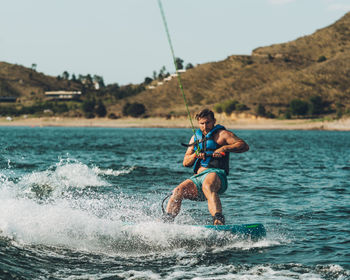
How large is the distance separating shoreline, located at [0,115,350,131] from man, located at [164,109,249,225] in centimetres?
9911

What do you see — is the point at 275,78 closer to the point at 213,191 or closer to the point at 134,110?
the point at 134,110

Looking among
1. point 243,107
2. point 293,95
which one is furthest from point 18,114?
point 293,95

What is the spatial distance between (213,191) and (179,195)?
23.8 inches

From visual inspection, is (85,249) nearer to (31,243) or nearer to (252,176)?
(31,243)

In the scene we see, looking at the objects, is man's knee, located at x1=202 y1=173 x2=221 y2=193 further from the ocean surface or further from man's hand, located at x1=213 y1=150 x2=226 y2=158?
the ocean surface


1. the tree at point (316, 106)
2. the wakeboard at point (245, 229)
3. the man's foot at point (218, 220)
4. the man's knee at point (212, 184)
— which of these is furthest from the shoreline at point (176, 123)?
the man's foot at point (218, 220)

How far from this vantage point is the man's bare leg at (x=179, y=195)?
27.9 feet

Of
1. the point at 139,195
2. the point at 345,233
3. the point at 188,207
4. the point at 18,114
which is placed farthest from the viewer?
the point at 18,114

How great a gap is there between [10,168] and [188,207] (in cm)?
1090

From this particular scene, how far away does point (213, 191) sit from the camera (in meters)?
8.31

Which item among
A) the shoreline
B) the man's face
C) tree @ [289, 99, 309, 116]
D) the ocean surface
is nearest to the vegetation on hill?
tree @ [289, 99, 309, 116]

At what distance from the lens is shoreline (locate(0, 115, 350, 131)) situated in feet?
346

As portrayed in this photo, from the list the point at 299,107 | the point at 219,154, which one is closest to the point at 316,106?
the point at 299,107

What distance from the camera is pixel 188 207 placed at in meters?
12.3
